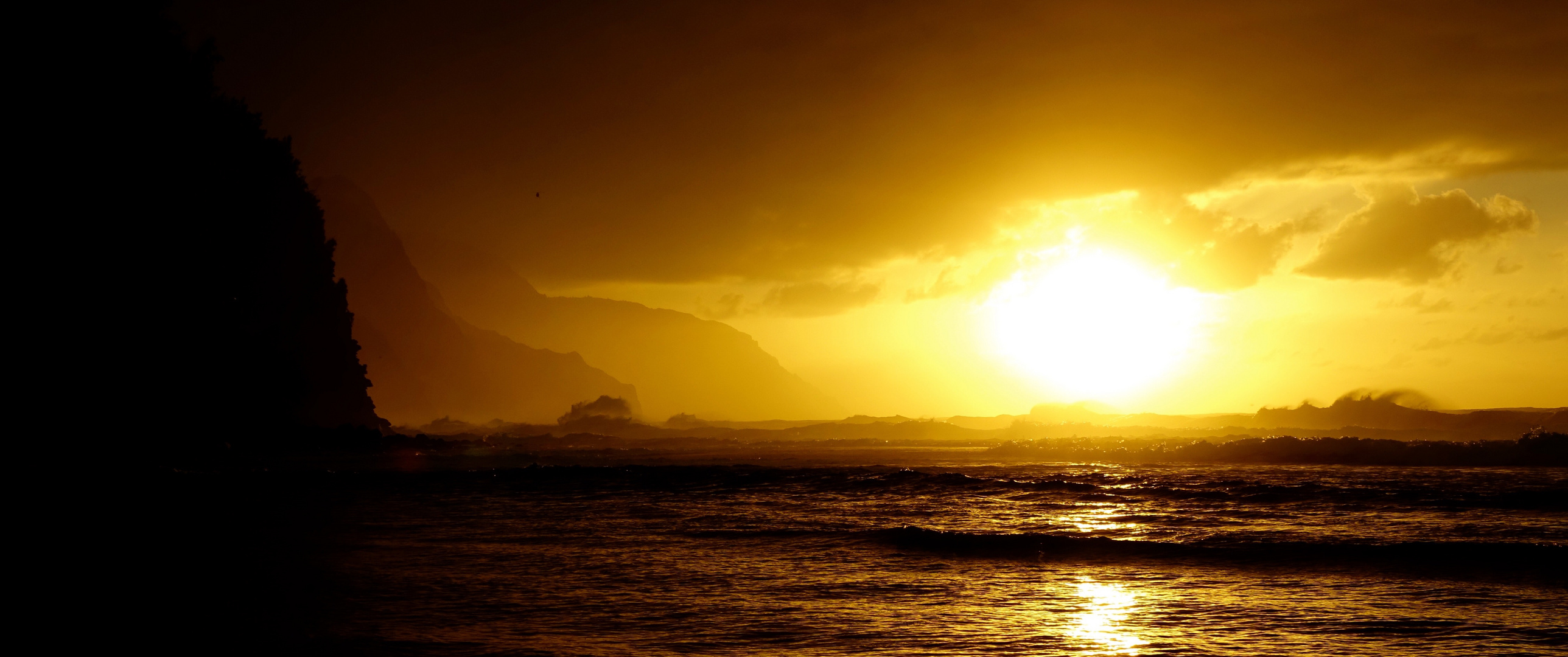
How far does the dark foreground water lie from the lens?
338 inches

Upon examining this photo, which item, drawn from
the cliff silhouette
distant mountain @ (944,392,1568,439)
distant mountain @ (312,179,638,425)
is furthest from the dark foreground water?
distant mountain @ (312,179,638,425)

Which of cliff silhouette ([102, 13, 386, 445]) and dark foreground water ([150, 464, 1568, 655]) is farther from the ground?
cliff silhouette ([102, 13, 386, 445])

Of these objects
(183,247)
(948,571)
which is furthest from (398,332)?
(948,571)

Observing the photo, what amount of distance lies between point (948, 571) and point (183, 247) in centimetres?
3052

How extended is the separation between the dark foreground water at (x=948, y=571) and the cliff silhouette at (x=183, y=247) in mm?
10694

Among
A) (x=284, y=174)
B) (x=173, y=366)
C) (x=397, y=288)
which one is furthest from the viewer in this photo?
(x=397, y=288)

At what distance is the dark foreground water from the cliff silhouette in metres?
10.7

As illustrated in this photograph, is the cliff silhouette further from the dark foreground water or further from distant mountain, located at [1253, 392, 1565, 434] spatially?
distant mountain, located at [1253, 392, 1565, 434]

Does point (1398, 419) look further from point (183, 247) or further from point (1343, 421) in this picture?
point (183, 247)

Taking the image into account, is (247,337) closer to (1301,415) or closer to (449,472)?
(449,472)

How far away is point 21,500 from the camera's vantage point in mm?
18953

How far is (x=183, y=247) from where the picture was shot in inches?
1201

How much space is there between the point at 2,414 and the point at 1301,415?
102m

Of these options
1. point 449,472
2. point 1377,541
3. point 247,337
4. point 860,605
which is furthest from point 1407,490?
point 247,337
